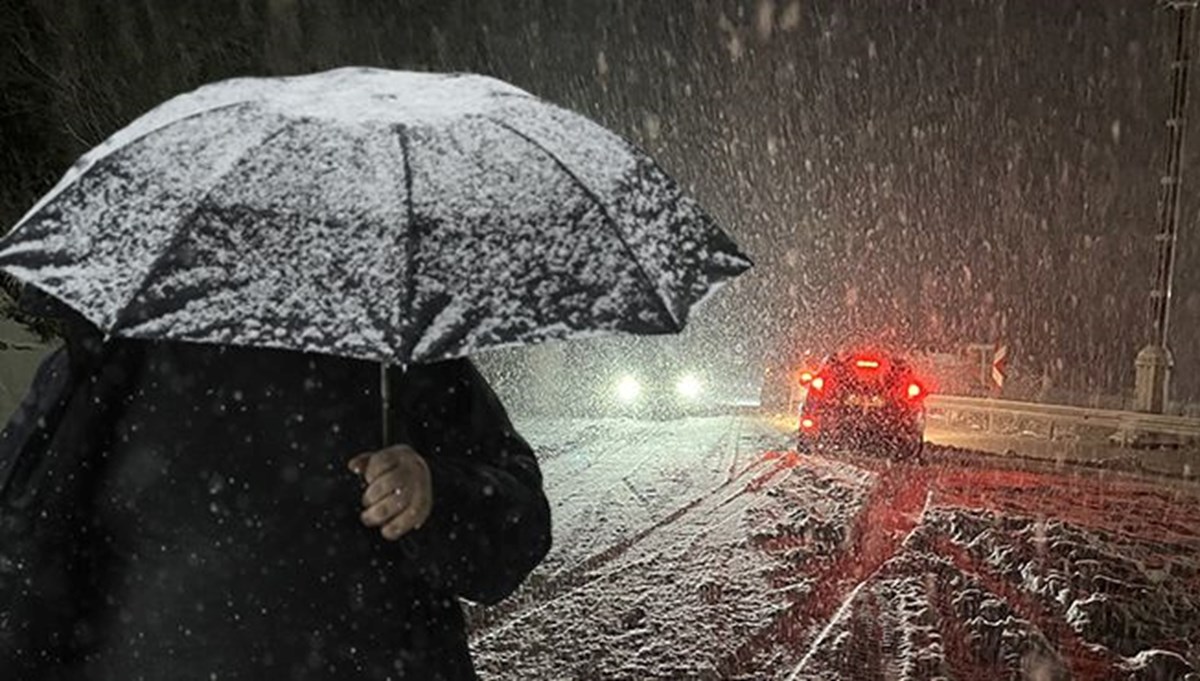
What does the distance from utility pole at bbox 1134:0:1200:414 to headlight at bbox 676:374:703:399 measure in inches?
334

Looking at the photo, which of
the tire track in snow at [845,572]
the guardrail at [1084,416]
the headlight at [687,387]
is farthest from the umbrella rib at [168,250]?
the headlight at [687,387]

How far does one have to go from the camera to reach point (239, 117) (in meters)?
2.23

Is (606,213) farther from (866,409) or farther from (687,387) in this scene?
(687,387)

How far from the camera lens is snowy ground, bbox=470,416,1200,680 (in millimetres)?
6102

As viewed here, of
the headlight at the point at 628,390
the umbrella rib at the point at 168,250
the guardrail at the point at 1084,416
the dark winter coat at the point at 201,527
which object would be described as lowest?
the headlight at the point at 628,390

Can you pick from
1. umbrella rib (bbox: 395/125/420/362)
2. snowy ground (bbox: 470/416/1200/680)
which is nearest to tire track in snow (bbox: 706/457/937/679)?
snowy ground (bbox: 470/416/1200/680)

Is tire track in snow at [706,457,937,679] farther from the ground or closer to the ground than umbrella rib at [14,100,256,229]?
closer to the ground

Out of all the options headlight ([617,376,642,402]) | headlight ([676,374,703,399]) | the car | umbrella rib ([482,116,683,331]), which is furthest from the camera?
headlight ([676,374,703,399])

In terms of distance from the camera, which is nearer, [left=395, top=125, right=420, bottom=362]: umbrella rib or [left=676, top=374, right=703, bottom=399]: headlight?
[left=395, top=125, right=420, bottom=362]: umbrella rib

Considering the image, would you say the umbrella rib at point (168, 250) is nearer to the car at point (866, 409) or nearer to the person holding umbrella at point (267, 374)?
the person holding umbrella at point (267, 374)

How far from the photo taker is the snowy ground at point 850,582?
240 inches

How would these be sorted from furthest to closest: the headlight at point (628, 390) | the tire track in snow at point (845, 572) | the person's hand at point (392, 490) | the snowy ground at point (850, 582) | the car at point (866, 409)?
1. the headlight at point (628, 390)
2. the car at point (866, 409)
3. the tire track in snow at point (845, 572)
4. the snowy ground at point (850, 582)
5. the person's hand at point (392, 490)

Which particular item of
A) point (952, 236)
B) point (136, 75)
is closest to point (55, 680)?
point (136, 75)

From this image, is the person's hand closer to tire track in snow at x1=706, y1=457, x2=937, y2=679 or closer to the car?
tire track in snow at x1=706, y1=457, x2=937, y2=679
